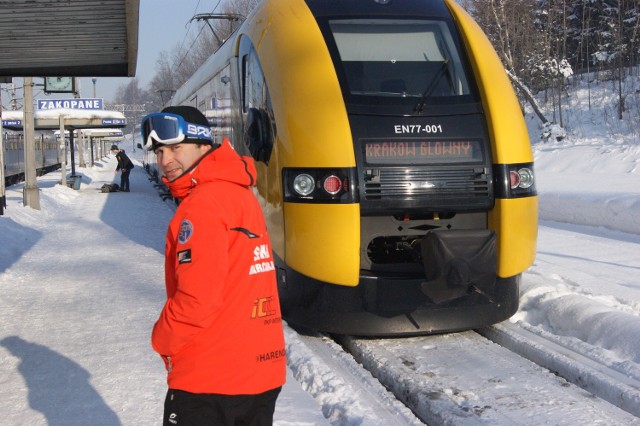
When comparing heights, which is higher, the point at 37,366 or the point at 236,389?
the point at 236,389

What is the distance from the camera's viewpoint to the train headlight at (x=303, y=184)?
18.4 ft

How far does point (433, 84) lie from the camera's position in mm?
6211

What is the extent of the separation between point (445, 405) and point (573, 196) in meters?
9.70

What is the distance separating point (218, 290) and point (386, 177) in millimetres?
3498

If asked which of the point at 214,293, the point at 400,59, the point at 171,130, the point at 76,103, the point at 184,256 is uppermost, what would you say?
the point at 76,103

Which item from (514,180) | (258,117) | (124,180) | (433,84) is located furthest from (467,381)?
(124,180)

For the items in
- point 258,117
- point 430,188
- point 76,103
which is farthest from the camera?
point 76,103

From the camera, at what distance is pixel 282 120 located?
5.90m

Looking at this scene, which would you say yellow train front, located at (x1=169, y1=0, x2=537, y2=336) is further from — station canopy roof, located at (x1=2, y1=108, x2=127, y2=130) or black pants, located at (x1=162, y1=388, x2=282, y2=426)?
station canopy roof, located at (x1=2, y1=108, x2=127, y2=130)

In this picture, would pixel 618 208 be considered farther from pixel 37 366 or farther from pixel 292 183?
pixel 37 366

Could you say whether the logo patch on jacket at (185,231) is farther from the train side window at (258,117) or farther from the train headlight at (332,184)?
the train side window at (258,117)

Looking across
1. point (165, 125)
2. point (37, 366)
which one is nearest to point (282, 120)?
point (37, 366)

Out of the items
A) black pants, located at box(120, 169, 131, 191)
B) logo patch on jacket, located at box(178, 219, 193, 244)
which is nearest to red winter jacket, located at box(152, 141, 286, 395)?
logo patch on jacket, located at box(178, 219, 193, 244)

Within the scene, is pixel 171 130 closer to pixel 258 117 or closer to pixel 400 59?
pixel 258 117
